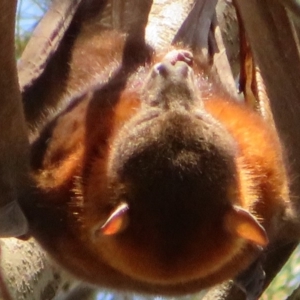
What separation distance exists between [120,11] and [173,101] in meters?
0.88

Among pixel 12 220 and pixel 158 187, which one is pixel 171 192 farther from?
pixel 12 220

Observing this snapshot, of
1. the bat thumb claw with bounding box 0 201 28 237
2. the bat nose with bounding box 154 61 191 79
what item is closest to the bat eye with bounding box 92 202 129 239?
the bat thumb claw with bounding box 0 201 28 237

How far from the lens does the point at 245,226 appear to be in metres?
2.14

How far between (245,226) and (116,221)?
0.30 metres

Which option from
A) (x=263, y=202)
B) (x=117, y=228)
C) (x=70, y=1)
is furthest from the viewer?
(x=70, y=1)

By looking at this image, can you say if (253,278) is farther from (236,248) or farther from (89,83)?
(89,83)

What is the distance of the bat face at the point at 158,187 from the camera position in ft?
7.19

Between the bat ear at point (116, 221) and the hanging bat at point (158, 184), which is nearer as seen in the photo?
the bat ear at point (116, 221)

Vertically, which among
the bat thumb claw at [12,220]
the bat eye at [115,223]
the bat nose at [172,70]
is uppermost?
the bat nose at [172,70]

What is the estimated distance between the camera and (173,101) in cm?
230

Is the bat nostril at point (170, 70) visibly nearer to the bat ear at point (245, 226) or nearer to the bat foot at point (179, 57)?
the bat foot at point (179, 57)

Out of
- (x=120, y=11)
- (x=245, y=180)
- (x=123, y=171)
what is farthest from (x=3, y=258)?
(x=120, y=11)

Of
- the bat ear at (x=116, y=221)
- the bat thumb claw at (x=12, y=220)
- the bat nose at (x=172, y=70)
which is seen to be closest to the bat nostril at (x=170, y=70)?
the bat nose at (x=172, y=70)

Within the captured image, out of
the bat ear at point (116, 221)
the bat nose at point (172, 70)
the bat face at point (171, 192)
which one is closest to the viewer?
the bat ear at point (116, 221)
